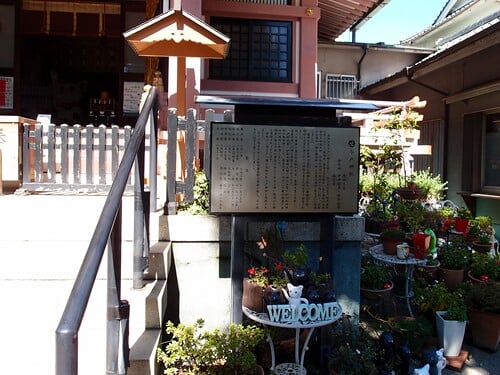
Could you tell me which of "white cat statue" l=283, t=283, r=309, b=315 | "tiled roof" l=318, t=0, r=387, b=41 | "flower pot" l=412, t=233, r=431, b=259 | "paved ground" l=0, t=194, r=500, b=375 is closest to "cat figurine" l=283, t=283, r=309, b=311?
"white cat statue" l=283, t=283, r=309, b=315

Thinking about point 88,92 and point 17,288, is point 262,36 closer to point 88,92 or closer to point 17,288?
point 88,92

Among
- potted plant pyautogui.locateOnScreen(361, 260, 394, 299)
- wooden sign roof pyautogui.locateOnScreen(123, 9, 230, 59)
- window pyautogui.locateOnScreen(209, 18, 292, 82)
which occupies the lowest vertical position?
potted plant pyautogui.locateOnScreen(361, 260, 394, 299)

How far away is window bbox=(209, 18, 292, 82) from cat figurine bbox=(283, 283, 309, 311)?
6.79 m

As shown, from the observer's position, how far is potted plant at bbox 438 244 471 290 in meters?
4.57

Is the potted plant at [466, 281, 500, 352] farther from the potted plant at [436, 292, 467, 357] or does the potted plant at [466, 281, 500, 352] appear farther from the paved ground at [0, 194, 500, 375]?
the potted plant at [436, 292, 467, 357]

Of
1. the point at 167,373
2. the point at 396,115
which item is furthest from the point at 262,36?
the point at 167,373

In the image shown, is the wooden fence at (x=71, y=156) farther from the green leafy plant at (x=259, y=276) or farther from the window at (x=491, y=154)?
the window at (x=491, y=154)

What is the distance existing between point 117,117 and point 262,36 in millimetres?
3904

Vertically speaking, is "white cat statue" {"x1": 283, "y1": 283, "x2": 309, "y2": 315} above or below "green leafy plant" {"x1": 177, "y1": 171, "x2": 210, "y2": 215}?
below

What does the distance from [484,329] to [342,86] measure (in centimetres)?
1031

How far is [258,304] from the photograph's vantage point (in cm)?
292

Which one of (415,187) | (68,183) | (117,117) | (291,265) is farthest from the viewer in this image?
(117,117)

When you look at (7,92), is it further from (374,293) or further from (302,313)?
(302,313)

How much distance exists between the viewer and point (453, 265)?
462 centimetres
